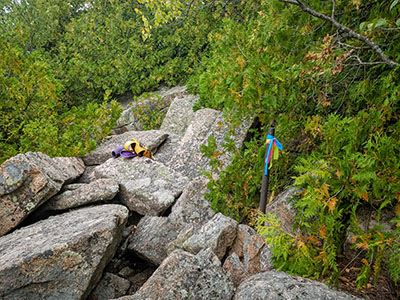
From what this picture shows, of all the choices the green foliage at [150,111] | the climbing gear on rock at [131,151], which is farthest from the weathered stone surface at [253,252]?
the green foliage at [150,111]

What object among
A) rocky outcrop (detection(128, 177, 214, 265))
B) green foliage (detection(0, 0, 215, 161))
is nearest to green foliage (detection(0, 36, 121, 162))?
green foliage (detection(0, 0, 215, 161))

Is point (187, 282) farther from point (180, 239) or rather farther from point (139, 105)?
point (139, 105)

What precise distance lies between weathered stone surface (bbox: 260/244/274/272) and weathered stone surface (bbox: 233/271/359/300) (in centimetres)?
35

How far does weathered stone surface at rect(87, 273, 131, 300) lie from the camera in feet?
15.3

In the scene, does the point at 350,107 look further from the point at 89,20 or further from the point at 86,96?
the point at 89,20

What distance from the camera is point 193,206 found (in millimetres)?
5555

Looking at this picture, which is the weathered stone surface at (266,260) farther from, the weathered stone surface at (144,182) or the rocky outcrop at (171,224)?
the weathered stone surface at (144,182)

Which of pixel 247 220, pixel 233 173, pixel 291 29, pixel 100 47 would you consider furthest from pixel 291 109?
pixel 100 47

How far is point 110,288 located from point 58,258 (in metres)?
1.19

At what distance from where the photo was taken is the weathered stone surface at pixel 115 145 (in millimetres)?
7930

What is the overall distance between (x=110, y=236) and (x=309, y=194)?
113 inches

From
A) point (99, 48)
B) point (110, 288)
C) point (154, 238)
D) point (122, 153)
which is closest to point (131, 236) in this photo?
point (154, 238)

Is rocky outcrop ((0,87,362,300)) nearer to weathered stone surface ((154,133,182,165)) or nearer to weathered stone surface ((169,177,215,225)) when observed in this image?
weathered stone surface ((169,177,215,225))

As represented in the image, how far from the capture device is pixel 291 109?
14.5 feet
